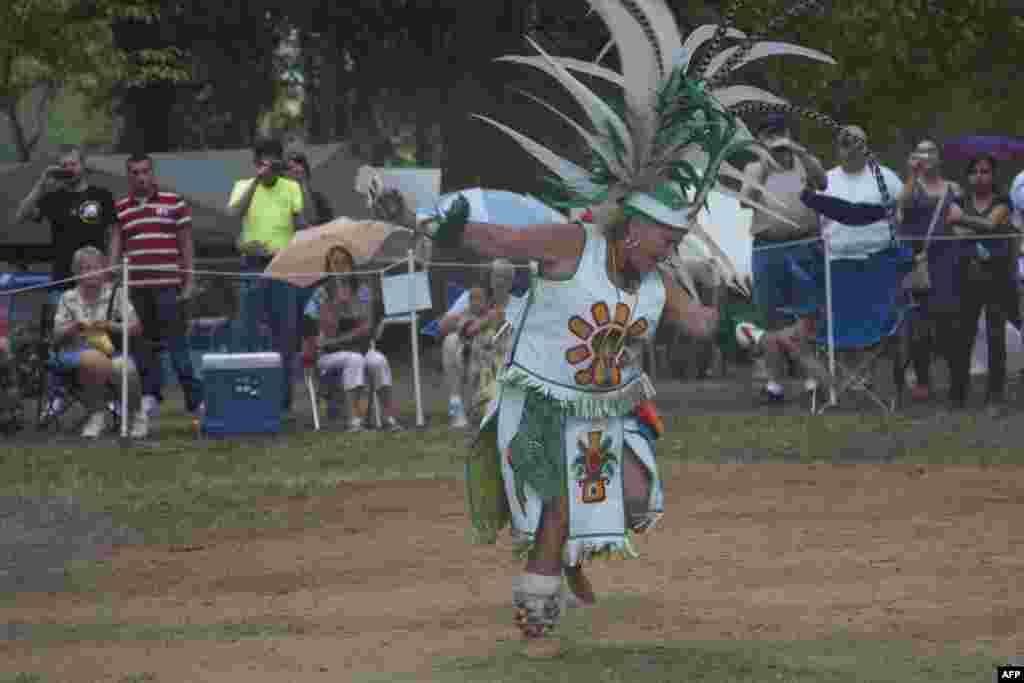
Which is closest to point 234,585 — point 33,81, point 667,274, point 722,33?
point 667,274

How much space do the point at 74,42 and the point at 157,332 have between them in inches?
367

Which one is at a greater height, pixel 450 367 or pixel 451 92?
pixel 451 92

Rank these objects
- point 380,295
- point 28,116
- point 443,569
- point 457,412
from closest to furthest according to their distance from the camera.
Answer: point 443,569
point 457,412
point 380,295
point 28,116

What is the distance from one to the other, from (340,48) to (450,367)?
12432mm

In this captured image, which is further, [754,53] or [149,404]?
[149,404]

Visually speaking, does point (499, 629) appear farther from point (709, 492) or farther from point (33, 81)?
point (33, 81)

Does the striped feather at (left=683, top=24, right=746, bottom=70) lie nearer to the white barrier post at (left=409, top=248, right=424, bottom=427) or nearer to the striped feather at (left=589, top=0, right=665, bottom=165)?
the striped feather at (left=589, top=0, right=665, bottom=165)

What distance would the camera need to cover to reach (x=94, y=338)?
14727 mm

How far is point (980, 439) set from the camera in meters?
13.5

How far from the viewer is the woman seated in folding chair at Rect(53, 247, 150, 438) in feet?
48.0

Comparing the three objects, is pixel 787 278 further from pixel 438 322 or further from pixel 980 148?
pixel 980 148

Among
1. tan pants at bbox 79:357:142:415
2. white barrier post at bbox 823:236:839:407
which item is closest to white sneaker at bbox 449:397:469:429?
tan pants at bbox 79:357:142:415

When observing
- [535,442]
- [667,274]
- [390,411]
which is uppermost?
[667,274]

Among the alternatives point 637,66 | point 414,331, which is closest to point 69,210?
point 414,331
